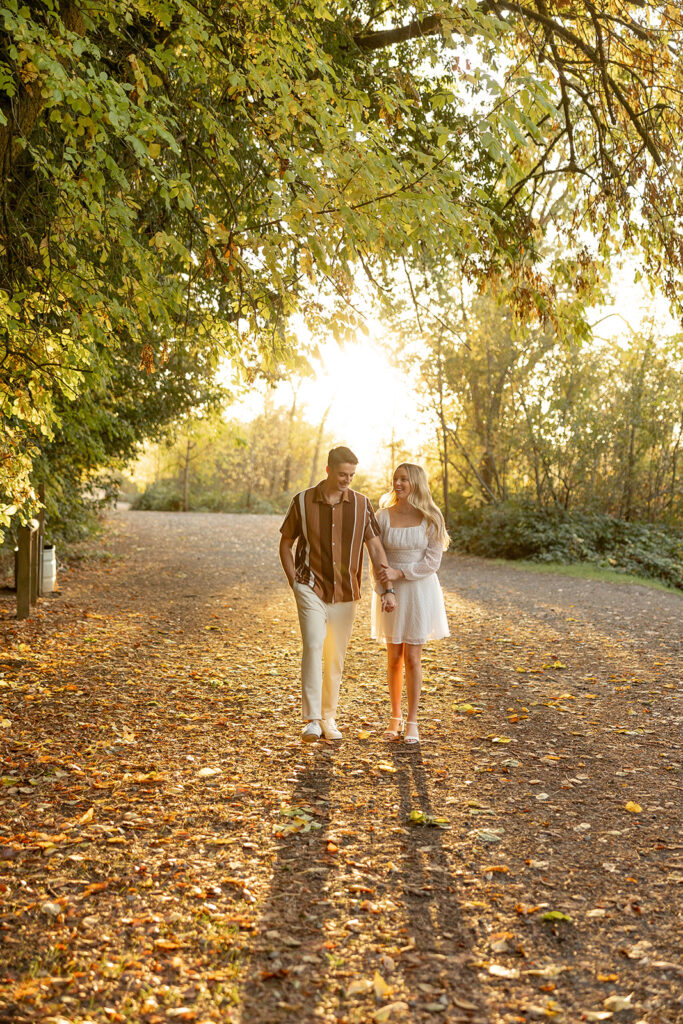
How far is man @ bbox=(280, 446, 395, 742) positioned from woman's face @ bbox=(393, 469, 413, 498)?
287 mm

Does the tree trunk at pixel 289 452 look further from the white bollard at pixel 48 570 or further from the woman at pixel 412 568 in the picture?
the woman at pixel 412 568

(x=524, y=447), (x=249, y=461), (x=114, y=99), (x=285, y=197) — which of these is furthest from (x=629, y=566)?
(x=249, y=461)

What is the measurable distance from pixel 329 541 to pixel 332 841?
2.04m

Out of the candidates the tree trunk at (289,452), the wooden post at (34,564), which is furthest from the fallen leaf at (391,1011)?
the tree trunk at (289,452)

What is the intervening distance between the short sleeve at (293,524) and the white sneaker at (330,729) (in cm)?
138

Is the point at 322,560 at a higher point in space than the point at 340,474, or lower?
lower

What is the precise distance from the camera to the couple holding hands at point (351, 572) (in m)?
6.05

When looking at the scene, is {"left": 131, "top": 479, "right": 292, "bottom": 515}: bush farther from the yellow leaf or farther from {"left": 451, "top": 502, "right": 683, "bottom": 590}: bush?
the yellow leaf

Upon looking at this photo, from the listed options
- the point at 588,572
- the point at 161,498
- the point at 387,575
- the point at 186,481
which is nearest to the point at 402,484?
the point at 387,575

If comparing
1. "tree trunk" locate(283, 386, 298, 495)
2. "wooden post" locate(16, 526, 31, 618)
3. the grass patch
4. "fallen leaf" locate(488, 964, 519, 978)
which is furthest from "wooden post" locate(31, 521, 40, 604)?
"tree trunk" locate(283, 386, 298, 495)

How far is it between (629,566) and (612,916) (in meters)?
15.2

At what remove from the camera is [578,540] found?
761 inches

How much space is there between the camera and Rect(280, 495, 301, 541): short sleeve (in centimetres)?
609

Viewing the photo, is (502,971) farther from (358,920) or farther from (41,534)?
(41,534)
